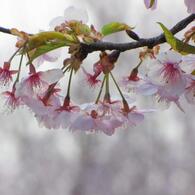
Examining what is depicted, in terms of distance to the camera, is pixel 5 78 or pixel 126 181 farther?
pixel 126 181

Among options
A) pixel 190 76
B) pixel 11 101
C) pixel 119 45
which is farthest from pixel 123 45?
pixel 11 101

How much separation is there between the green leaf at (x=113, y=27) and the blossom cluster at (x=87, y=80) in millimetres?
24

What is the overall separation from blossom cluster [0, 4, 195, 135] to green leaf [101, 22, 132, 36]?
24 mm

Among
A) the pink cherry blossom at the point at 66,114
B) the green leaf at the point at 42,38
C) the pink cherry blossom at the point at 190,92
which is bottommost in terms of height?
the pink cherry blossom at the point at 190,92

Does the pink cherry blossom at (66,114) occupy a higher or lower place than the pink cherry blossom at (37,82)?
lower

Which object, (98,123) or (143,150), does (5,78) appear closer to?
(98,123)

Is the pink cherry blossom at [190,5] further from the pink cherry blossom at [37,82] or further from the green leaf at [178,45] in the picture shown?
the pink cherry blossom at [37,82]

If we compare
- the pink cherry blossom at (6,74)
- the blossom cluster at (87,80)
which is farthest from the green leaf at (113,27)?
the pink cherry blossom at (6,74)

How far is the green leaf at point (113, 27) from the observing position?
3.32ft

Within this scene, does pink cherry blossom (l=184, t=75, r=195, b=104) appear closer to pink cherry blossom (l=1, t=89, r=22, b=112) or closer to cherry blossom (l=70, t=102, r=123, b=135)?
cherry blossom (l=70, t=102, r=123, b=135)

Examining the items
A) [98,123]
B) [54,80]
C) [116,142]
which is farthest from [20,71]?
[116,142]

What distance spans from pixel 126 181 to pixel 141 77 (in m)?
8.56

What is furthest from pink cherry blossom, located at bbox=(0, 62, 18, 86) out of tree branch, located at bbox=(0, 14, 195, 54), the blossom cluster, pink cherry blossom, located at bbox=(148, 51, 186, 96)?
pink cherry blossom, located at bbox=(148, 51, 186, 96)

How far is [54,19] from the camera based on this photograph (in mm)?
1059
